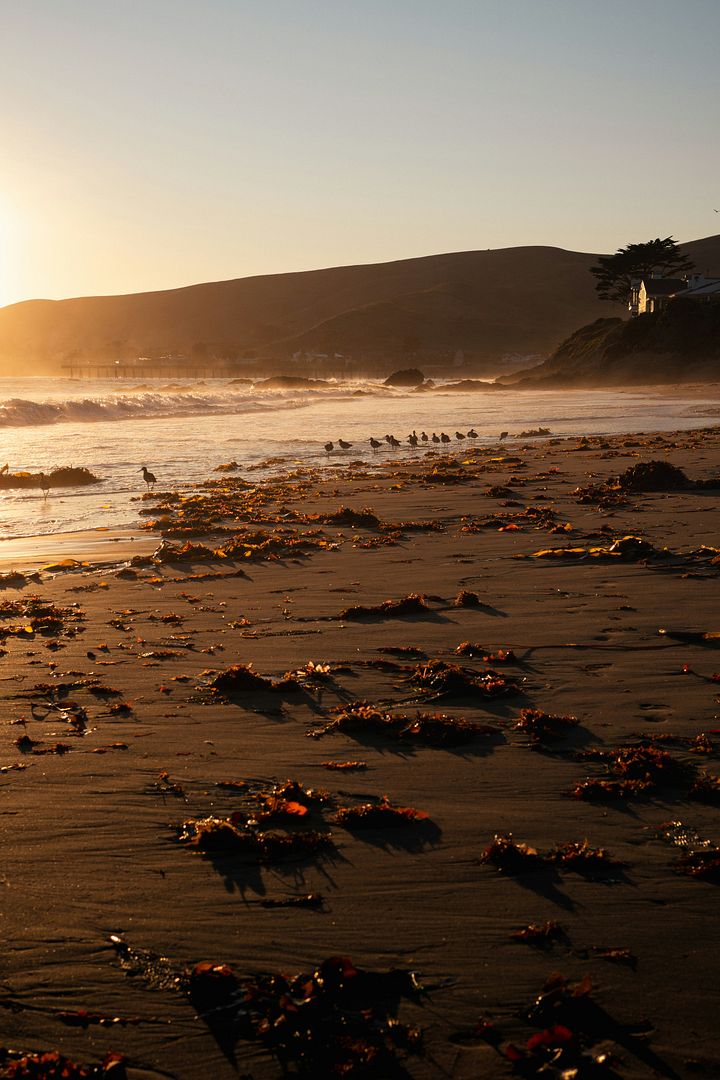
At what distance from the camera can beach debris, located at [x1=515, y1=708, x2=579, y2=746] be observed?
637cm

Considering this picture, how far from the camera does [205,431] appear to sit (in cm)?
4569

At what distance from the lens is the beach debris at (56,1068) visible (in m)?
3.49

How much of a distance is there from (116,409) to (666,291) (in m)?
65.4

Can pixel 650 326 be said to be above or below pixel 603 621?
above

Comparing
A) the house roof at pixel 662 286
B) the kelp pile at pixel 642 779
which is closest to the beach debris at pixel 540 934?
the kelp pile at pixel 642 779

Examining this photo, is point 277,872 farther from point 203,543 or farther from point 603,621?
point 203,543

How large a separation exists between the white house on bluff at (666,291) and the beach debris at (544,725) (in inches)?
3839

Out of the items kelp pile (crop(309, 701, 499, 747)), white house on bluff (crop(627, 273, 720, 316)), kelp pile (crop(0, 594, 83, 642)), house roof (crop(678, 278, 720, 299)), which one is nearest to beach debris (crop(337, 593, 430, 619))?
kelp pile (crop(0, 594, 83, 642))

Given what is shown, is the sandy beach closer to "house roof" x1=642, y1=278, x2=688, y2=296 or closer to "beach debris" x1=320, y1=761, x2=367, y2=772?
"beach debris" x1=320, y1=761, x2=367, y2=772

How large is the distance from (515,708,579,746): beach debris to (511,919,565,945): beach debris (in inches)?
81.1

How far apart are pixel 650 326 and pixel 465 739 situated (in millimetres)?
94752

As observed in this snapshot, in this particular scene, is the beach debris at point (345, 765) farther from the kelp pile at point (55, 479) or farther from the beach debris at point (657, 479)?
the kelp pile at point (55, 479)

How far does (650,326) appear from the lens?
94688mm

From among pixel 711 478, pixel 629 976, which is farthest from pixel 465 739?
pixel 711 478
